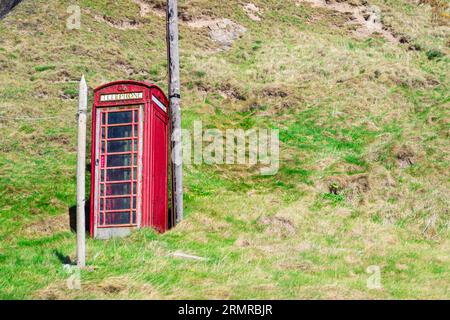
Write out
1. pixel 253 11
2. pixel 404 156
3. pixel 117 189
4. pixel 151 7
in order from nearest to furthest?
pixel 117 189
pixel 404 156
pixel 151 7
pixel 253 11

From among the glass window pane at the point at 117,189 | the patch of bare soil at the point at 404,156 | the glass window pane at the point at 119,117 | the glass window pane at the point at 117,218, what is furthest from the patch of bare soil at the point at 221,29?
the glass window pane at the point at 117,218

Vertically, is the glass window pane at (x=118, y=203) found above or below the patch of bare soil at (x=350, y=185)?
below

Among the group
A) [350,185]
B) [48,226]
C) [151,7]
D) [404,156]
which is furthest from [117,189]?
[151,7]

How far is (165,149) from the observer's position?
12.7 m

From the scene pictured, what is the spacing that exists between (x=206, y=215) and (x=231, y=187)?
9.62 ft

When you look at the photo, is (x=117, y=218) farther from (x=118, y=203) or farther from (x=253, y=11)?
(x=253, y=11)

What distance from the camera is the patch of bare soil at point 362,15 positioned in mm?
34719

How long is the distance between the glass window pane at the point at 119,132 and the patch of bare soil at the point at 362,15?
2667 cm

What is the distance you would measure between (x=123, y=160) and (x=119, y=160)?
95 millimetres

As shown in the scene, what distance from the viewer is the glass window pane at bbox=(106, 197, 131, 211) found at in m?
11.1

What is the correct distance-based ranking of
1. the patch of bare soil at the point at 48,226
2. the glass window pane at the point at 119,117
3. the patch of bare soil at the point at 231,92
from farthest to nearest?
the patch of bare soil at the point at 231,92 → the patch of bare soil at the point at 48,226 → the glass window pane at the point at 119,117

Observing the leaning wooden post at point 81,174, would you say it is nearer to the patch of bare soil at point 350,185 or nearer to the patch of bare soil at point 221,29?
the patch of bare soil at point 350,185

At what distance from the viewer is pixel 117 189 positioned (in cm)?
1119
